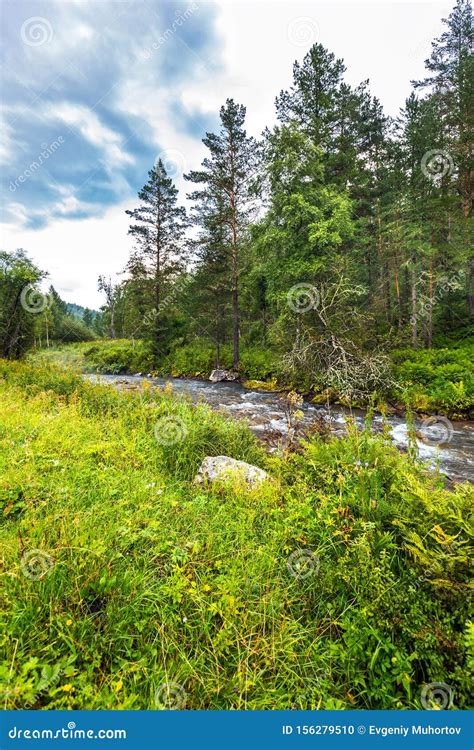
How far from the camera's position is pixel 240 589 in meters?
2.60

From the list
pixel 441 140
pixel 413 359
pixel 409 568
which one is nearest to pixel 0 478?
pixel 409 568

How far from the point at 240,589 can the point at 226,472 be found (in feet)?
6.33

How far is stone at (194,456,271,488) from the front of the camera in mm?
4391

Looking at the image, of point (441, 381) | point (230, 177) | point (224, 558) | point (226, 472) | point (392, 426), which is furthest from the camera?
point (230, 177)

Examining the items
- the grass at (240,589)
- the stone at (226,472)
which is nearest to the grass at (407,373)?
the stone at (226,472)

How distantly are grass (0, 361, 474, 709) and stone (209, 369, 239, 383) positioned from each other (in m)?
15.7

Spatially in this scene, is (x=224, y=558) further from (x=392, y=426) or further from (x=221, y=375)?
(x=221, y=375)

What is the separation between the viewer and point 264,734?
1864 mm

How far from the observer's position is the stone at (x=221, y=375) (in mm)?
19797

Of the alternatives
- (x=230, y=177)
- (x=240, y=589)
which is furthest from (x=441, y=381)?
(x=230, y=177)

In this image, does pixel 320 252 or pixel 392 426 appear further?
pixel 320 252

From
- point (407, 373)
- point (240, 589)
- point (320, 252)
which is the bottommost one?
point (240, 589)

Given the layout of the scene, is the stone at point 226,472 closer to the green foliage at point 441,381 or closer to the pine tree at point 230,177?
the green foliage at point 441,381

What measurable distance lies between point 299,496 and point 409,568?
1368 millimetres
